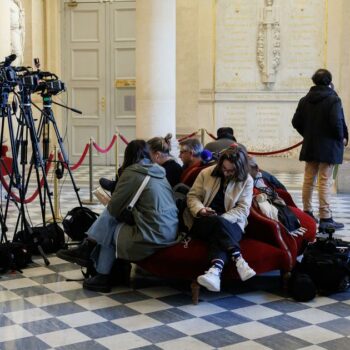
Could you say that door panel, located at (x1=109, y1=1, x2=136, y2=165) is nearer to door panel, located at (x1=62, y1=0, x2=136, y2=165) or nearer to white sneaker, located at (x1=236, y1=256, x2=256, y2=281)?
door panel, located at (x1=62, y1=0, x2=136, y2=165)

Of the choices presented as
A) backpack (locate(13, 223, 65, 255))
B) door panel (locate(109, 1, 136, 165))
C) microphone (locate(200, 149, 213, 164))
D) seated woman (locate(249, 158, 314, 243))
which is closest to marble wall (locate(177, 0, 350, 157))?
door panel (locate(109, 1, 136, 165))

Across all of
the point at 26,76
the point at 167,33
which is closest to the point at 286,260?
the point at 26,76

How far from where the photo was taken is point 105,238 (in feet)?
21.5

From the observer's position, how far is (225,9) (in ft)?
50.7

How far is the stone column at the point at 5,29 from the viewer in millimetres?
13555

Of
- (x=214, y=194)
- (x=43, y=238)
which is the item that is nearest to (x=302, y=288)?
(x=214, y=194)

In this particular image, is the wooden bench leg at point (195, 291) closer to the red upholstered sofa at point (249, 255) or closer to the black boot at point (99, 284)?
the red upholstered sofa at point (249, 255)

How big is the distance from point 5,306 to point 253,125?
10.1 m

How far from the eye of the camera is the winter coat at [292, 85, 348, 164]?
929 centimetres

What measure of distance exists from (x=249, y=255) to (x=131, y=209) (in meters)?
0.99

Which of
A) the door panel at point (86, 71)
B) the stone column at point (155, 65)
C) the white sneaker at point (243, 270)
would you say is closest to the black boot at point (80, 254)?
the white sneaker at point (243, 270)

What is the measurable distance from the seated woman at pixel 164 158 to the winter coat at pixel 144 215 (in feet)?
1.84

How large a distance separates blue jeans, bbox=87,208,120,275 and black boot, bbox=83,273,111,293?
1.7 inches

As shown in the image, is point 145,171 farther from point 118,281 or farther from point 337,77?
point 337,77
